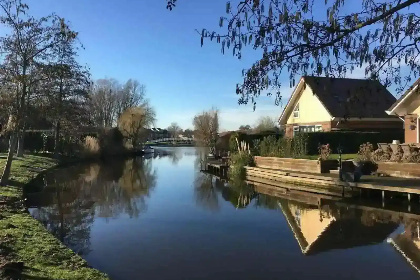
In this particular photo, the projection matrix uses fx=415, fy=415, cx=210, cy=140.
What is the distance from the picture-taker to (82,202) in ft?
53.9

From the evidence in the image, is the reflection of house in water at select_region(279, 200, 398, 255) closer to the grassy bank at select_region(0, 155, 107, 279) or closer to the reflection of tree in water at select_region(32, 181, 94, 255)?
the grassy bank at select_region(0, 155, 107, 279)

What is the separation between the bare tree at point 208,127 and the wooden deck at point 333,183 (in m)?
22.0

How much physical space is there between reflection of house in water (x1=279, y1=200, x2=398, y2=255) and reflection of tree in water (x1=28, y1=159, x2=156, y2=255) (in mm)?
5298

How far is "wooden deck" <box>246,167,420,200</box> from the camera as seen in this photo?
1460 centimetres

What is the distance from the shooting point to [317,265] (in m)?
8.41

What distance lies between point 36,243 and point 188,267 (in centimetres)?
308

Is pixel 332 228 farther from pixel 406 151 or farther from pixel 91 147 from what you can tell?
pixel 91 147

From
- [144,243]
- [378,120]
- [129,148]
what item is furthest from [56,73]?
[129,148]

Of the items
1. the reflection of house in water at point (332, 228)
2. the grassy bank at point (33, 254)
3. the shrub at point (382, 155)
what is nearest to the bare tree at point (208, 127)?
the shrub at point (382, 155)

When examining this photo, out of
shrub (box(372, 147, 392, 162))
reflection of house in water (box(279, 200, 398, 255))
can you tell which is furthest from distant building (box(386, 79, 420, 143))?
reflection of house in water (box(279, 200, 398, 255))

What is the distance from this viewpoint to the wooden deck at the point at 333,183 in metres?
14.6

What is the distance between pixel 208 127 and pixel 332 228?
39.4 meters

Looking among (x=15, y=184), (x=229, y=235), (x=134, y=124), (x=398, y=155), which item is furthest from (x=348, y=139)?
(x=134, y=124)

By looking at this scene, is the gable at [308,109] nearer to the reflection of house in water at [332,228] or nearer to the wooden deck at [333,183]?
the wooden deck at [333,183]
